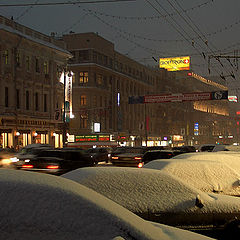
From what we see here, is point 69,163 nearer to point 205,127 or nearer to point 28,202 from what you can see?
point 28,202

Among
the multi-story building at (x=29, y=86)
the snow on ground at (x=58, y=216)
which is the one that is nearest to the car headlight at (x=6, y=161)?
the snow on ground at (x=58, y=216)

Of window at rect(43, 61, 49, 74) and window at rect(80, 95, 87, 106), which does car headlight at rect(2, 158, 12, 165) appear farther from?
window at rect(80, 95, 87, 106)

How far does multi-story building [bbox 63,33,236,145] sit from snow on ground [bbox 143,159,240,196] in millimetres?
44150

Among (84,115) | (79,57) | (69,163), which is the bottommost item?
(69,163)

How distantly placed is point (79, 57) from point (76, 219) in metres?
68.2

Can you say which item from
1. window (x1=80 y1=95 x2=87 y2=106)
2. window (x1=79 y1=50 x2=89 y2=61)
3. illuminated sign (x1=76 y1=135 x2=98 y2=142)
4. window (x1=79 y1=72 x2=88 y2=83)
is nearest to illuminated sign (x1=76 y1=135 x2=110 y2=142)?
illuminated sign (x1=76 y1=135 x2=98 y2=142)

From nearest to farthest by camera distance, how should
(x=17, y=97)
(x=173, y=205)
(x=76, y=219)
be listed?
(x=76, y=219) → (x=173, y=205) → (x=17, y=97)

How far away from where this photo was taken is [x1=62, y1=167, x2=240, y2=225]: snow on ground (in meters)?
6.27

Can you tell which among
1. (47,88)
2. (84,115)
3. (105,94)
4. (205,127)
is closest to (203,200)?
(47,88)

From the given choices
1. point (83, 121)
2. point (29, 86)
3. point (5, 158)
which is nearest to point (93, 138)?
point (29, 86)

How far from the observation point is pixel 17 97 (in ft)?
145

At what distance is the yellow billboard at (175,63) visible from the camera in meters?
121

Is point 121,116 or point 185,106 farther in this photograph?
point 185,106

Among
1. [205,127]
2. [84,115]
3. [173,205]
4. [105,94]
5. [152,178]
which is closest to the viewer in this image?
[173,205]
